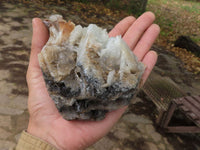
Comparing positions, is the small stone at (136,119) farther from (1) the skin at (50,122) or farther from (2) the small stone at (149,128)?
(1) the skin at (50,122)

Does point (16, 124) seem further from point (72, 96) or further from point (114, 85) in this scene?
point (114, 85)

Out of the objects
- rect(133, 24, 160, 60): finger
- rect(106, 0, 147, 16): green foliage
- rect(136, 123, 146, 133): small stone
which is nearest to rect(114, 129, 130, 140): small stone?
rect(136, 123, 146, 133): small stone

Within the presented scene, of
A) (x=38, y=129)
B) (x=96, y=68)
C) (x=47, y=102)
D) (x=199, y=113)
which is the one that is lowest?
(x=199, y=113)

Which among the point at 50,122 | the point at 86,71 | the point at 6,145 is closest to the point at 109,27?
the point at 6,145

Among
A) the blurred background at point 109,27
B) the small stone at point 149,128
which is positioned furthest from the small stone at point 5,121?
the small stone at point 149,128

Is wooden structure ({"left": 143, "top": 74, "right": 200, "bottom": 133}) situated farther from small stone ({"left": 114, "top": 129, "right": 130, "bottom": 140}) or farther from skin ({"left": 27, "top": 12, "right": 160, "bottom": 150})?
skin ({"left": 27, "top": 12, "right": 160, "bottom": 150})

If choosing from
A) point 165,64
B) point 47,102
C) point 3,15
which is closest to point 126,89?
point 47,102

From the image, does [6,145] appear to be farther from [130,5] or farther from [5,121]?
[130,5]
